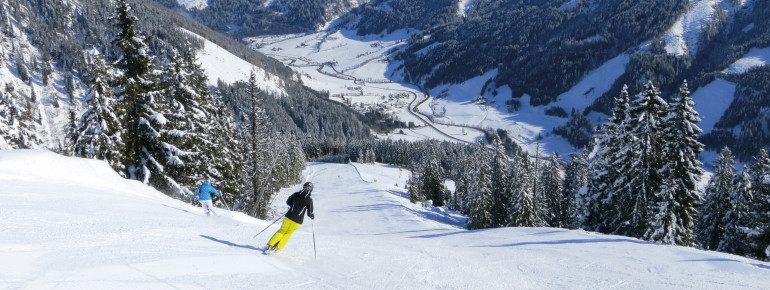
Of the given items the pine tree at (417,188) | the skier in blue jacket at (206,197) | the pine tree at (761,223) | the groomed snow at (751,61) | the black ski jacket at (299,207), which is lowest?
the pine tree at (417,188)

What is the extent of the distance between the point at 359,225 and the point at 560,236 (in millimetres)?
29684

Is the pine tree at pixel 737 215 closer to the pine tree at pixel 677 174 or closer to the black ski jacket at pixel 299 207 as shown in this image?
the pine tree at pixel 677 174

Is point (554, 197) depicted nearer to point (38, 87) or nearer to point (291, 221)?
point (291, 221)

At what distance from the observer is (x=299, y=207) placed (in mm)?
9914

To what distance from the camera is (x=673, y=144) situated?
23.0 m

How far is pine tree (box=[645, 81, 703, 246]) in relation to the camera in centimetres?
2264

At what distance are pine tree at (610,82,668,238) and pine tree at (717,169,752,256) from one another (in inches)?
350

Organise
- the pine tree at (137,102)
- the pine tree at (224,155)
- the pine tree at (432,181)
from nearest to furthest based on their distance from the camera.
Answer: the pine tree at (137,102) → the pine tree at (224,155) → the pine tree at (432,181)

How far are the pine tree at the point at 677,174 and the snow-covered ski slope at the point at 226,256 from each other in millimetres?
9286

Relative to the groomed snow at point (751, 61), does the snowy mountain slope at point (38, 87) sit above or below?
below

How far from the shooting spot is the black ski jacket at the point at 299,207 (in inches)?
385

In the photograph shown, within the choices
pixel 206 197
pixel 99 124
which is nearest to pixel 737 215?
pixel 206 197

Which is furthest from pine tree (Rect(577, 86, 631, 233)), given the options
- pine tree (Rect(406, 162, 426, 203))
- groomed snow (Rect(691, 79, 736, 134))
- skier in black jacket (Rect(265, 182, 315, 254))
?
groomed snow (Rect(691, 79, 736, 134))

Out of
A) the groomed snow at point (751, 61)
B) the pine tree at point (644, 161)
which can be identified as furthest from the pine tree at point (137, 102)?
the groomed snow at point (751, 61)
